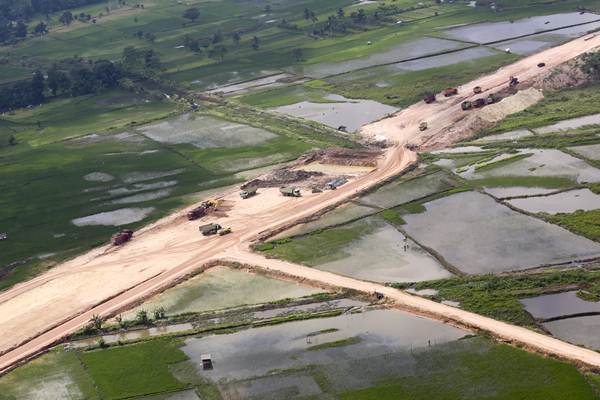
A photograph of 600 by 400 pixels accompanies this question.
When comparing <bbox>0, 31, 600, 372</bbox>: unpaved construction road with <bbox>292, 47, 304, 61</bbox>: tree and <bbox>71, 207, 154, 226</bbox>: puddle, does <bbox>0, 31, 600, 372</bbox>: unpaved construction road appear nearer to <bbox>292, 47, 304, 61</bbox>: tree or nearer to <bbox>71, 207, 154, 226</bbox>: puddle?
<bbox>71, 207, 154, 226</bbox>: puddle

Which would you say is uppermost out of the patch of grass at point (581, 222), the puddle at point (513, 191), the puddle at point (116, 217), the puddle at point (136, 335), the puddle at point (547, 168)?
the puddle at point (116, 217)

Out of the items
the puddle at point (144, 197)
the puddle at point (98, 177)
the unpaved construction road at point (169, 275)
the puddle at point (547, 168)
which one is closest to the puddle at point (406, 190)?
the unpaved construction road at point (169, 275)

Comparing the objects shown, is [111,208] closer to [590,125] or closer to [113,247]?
[113,247]

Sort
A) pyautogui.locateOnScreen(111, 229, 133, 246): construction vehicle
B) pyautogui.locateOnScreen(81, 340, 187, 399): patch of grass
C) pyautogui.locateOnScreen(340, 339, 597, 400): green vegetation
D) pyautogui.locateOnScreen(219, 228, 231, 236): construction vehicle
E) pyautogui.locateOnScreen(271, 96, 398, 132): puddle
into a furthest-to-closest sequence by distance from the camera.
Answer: pyautogui.locateOnScreen(271, 96, 398, 132): puddle
pyautogui.locateOnScreen(111, 229, 133, 246): construction vehicle
pyautogui.locateOnScreen(219, 228, 231, 236): construction vehicle
pyautogui.locateOnScreen(81, 340, 187, 399): patch of grass
pyautogui.locateOnScreen(340, 339, 597, 400): green vegetation

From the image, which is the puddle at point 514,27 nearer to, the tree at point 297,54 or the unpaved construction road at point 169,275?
the tree at point 297,54

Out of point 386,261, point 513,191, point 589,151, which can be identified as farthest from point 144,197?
point 589,151

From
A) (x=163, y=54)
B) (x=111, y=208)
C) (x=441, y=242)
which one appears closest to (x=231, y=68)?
(x=163, y=54)

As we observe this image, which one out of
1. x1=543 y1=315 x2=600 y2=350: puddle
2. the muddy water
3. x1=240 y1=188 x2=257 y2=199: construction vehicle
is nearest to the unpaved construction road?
x1=240 y1=188 x2=257 y2=199: construction vehicle
